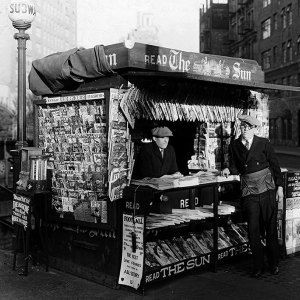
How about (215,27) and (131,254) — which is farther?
(215,27)

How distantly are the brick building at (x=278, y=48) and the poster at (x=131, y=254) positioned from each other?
34.7 m

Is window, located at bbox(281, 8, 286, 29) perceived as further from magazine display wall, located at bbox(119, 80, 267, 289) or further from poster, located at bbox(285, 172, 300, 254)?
poster, located at bbox(285, 172, 300, 254)

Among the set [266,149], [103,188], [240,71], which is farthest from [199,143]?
[103,188]

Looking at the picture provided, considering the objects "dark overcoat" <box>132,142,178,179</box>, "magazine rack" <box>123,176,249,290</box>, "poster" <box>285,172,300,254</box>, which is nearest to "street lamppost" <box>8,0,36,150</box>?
"dark overcoat" <box>132,142,178,179</box>

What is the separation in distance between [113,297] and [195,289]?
3.19ft

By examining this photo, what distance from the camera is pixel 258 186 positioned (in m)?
6.31

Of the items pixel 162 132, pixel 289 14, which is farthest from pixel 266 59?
pixel 162 132

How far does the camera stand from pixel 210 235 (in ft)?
23.6

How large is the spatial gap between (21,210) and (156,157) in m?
1.93

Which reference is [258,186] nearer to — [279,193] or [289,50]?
[279,193]

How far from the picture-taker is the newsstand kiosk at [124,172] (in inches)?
233

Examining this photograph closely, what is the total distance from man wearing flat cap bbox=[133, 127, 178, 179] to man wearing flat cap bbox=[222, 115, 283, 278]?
102 centimetres

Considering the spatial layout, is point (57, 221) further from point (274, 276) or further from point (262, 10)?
point (262, 10)

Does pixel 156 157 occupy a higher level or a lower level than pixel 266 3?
lower
